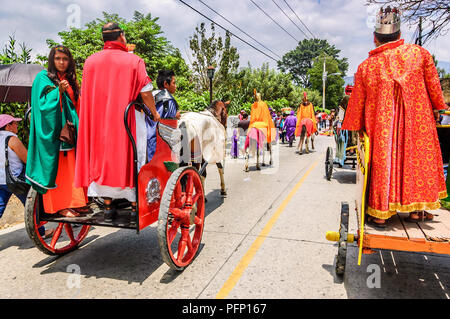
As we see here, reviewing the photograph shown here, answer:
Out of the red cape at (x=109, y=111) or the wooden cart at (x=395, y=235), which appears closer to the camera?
the wooden cart at (x=395, y=235)

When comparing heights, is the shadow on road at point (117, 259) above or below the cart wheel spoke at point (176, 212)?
below

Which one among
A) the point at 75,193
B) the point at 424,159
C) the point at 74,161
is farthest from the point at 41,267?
the point at 424,159

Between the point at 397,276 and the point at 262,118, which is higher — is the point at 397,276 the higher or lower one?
the lower one

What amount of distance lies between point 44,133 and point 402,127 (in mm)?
3509

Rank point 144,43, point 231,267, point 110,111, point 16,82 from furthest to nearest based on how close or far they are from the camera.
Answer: point 144,43
point 16,82
point 231,267
point 110,111

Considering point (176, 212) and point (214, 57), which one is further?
point (214, 57)

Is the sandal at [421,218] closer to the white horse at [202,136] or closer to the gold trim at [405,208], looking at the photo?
the gold trim at [405,208]

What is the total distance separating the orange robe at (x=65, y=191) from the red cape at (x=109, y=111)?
497 millimetres

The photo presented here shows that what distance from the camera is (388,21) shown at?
126 inches

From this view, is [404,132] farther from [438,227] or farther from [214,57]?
[214,57]

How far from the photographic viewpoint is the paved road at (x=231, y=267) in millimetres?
3244

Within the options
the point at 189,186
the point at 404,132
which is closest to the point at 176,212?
the point at 189,186

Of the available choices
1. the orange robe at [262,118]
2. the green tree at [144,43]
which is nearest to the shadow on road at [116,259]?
the orange robe at [262,118]
